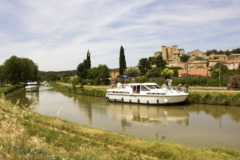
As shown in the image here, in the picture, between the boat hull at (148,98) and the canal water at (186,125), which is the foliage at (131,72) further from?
the canal water at (186,125)

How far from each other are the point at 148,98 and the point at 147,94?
1.58ft

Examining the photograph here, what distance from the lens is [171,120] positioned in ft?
57.2

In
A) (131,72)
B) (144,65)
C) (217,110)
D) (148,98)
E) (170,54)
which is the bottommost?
(217,110)

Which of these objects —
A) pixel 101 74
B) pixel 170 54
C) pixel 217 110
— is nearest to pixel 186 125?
pixel 217 110

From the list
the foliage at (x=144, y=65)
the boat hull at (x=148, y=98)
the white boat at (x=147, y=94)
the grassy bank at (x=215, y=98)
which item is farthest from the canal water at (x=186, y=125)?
the foliage at (x=144, y=65)

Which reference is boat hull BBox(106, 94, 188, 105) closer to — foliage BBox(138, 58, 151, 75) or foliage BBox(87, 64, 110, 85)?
foliage BBox(87, 64, 110, 85)

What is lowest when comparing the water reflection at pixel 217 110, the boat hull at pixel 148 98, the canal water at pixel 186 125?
the canal water at pixel 186 125

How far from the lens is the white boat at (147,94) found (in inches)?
920

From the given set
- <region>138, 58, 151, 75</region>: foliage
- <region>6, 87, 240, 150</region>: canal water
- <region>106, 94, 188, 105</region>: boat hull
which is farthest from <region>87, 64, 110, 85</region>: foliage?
<region>6, 87, 240, 150</region>: canal water

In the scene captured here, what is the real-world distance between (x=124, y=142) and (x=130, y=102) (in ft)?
62.0

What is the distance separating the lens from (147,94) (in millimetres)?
25172

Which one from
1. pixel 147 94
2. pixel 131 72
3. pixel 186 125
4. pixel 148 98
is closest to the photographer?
pixel 186 125

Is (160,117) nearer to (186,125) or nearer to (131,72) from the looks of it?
(186,125)

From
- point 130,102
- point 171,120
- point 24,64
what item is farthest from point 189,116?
point 24,64
